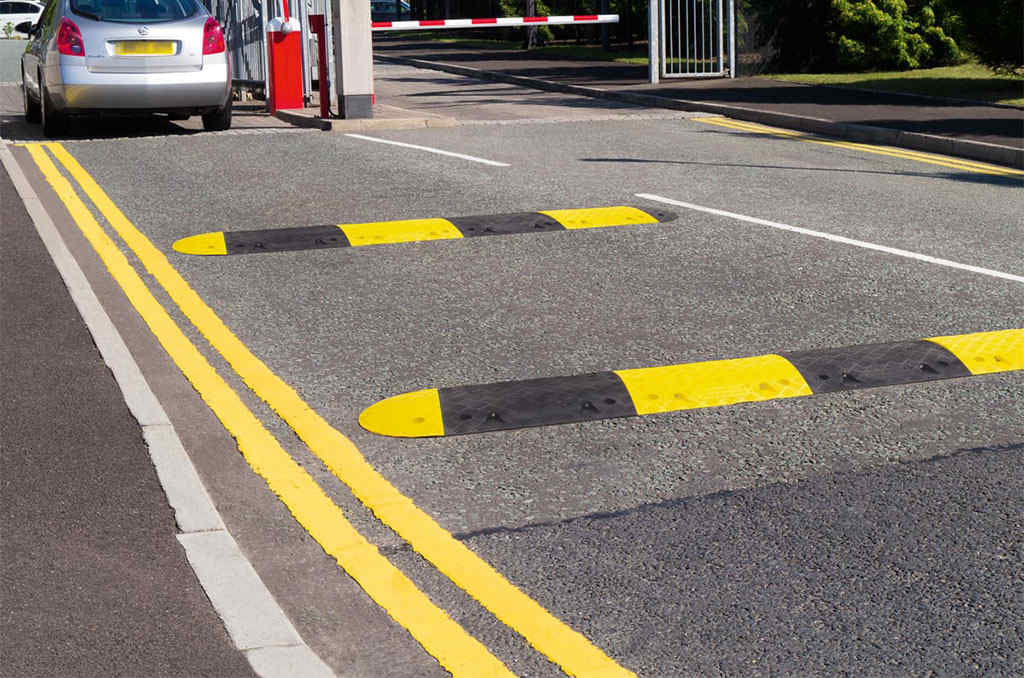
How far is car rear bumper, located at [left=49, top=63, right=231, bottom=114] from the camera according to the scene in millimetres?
13109

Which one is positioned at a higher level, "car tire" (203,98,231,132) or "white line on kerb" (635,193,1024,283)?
"car tire" (203,98,231,132)

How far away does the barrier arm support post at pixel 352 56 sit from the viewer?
1484cm

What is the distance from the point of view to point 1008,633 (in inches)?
129

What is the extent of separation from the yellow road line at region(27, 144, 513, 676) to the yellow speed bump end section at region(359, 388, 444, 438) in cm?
38

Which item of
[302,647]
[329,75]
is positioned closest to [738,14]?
[329,75]

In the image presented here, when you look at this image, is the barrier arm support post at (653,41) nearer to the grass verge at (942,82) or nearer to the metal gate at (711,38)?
the metal gate at (711,38)

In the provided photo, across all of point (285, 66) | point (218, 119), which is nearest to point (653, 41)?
point (285, 66)

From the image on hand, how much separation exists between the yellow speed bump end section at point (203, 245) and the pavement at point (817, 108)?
6285 mm

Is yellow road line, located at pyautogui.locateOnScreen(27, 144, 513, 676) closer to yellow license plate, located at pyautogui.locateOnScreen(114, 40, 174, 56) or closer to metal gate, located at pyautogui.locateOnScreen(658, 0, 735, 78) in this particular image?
yellow license plate, located at pyautogui.locateOnScreen(114, 40, 174, 56)

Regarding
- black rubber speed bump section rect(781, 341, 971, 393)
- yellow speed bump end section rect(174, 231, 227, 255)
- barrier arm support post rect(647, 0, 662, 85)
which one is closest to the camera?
black rubber speed bump section rect(781, 341, 971, 393)

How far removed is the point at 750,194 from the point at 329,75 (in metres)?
6.86

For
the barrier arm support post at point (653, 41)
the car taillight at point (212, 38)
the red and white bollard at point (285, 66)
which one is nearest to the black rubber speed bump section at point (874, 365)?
the car taillight at point (212, 38)

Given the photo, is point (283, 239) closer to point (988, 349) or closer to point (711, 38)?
point (988, 349)

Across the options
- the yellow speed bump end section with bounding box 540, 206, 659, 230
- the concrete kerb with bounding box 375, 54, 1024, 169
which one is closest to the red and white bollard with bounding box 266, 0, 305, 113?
the concrete kerb with bounding box 375, 54, 1024, 169
